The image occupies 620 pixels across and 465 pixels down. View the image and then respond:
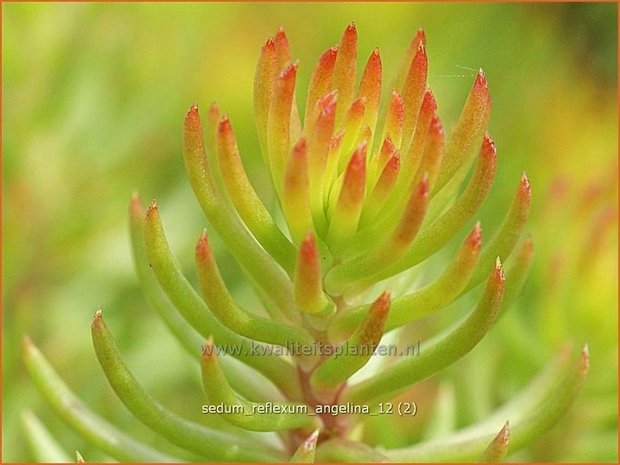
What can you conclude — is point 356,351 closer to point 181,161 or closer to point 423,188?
point 423,188

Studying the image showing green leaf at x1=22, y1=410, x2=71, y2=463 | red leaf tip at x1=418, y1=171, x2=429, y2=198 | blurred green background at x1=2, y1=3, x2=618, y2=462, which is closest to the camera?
red leaf tip at x1=418, y1=171, x2=429, y2=198

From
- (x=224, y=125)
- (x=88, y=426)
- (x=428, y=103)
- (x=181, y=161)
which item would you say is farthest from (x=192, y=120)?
(x=181, y=161)

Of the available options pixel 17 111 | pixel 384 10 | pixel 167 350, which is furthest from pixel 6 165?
pixel 384 10

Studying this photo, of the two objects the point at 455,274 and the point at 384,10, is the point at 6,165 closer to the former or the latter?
the point at 384,10

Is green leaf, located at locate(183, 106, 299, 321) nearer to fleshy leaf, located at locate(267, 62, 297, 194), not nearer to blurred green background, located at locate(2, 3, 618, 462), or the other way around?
fleshy leaf, located at locate(267, 62, 297, 194)

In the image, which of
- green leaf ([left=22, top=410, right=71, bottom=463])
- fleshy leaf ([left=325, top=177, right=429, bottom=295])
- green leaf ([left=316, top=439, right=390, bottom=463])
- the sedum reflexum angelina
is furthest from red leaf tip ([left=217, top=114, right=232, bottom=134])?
green leaf ([left=22, top=410, right=71, bottom=463])

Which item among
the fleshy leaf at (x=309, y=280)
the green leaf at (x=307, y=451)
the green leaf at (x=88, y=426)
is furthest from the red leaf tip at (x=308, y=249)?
the green leaf at (x=88, y=426)

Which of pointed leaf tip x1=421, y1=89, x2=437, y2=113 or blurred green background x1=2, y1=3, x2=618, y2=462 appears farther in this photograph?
blurred green background x1=2, y1=3, x2=618, y2=462


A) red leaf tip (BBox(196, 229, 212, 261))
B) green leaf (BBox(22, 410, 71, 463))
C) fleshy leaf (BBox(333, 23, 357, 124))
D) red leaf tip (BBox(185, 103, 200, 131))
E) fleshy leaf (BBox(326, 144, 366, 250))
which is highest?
fleshy leaf (BBox(333, 23, 357, 124))

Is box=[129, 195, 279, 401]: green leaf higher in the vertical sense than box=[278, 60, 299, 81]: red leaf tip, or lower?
lower
